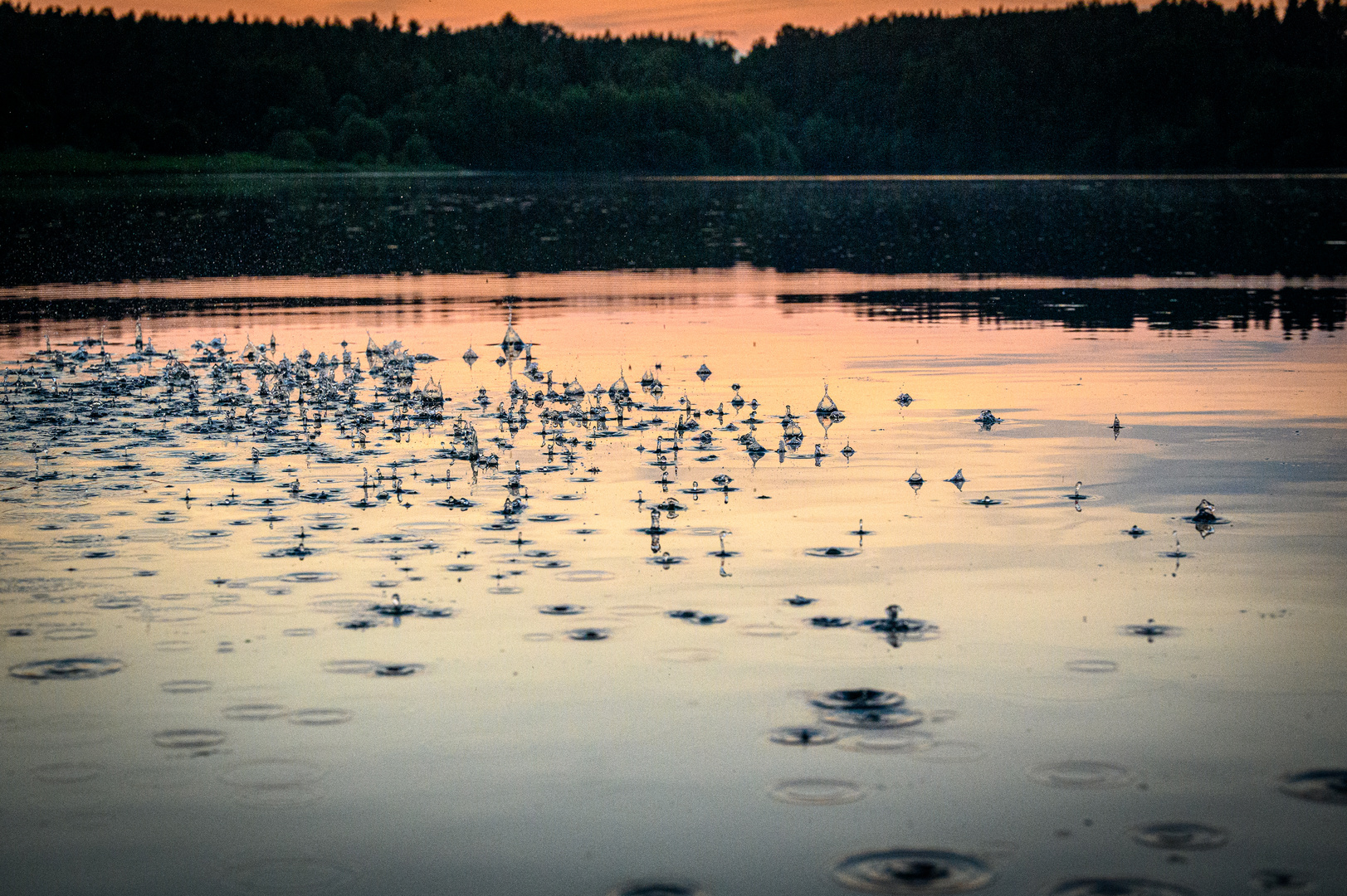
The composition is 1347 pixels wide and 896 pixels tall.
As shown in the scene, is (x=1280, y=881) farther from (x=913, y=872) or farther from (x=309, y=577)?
(x=309, y=577)

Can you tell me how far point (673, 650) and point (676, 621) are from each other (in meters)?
0.63

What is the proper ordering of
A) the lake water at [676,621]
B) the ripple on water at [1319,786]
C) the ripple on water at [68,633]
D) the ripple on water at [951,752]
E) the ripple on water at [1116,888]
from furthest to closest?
the ripple on water at [68,633] → the ripple on water at [951,752] → the ripple on water at [1319,786] → the lake water at [676,621] → the ripple on water at [1116,888]

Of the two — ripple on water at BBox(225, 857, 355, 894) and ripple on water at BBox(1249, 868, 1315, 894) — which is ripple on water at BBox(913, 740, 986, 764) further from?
ripple on water at BBox(225, 857, 355, 894)

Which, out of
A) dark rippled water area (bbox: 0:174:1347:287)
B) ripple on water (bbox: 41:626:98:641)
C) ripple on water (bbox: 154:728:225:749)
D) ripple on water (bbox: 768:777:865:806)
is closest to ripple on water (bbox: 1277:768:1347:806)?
ripple on water (bbox: 768:777:865:806)

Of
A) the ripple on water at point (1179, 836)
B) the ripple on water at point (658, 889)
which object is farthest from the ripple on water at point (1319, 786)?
the ripple on water at point (658, 889)

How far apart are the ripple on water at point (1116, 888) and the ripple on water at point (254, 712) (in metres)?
4.20

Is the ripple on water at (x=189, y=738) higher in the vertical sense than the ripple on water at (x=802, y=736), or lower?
lower

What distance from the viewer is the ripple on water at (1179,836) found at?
278 inches

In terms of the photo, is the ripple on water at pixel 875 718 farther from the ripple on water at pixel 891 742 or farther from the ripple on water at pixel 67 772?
the ripple on water at pixel 67 772

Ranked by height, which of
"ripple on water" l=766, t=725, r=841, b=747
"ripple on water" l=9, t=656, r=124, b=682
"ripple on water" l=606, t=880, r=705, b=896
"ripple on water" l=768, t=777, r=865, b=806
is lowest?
"ripple on water" l=606, t=880, r=705, b=896

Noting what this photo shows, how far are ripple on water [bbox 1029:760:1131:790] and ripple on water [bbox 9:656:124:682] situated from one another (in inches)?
205

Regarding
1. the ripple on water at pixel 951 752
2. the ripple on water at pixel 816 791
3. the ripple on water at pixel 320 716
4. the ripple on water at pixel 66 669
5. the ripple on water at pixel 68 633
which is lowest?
the ripple on water at pixel 816 791

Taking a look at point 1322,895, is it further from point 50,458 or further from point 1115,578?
point 50,458

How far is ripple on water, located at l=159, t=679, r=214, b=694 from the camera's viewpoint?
30.0ft
